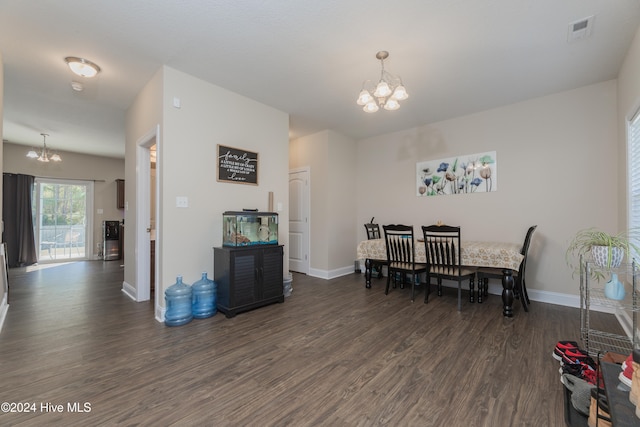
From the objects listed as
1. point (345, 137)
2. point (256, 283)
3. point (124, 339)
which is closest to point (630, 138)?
point (345, 137)

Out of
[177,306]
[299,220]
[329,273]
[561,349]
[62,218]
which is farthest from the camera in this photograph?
[62,218]

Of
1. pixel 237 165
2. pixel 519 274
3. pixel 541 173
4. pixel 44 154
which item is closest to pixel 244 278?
pixel 237 165

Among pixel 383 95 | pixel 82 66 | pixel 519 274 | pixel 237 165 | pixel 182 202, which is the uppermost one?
pixel 82 66

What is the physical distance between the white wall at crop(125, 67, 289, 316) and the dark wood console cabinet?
1.01 feet

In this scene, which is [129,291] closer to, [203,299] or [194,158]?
[203,299]

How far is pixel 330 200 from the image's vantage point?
Answer: 15.6ft

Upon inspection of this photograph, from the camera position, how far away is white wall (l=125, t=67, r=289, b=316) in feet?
9.09

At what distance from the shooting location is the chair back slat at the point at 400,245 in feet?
11.1

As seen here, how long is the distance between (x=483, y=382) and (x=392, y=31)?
266cm

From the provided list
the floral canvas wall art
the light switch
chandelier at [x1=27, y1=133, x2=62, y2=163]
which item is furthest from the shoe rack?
chandelier at [x1=27, y1=133, x2=62, y2=163]

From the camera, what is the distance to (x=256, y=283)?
3.04 m

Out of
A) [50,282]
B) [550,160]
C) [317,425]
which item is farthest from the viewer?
[50,282]

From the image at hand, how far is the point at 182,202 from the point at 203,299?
1040 mm

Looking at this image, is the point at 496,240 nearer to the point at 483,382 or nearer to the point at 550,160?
the point at 550,160
